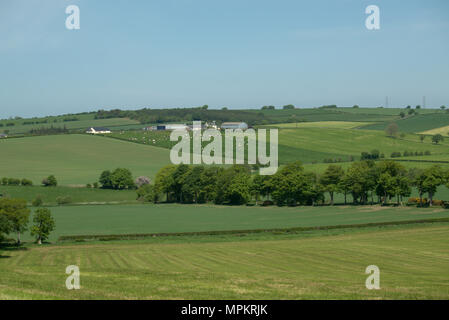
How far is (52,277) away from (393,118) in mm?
180675

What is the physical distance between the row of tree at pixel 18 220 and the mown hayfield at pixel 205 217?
213 cm

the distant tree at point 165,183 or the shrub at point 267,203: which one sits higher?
the distant tree at point 165,183

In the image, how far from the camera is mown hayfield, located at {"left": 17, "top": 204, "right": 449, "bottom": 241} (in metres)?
58.8

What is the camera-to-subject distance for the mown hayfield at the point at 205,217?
5884cm

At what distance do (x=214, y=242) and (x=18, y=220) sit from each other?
62.4 ft

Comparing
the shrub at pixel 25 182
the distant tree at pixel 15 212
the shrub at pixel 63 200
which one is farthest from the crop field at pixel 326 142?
the distant tree at pixel 15 212

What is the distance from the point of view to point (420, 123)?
171m

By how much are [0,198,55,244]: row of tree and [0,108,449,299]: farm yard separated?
4.55 ft

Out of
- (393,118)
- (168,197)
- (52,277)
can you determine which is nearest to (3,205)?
(52,277)

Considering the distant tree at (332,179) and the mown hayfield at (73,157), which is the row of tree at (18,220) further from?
the mown hayfield at (73,157)

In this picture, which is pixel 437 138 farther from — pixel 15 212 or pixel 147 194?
pixel 15 212

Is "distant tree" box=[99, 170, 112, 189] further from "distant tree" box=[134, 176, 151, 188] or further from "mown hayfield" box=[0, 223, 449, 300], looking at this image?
"mown hayfield" box=[0, 223, 449, 300]

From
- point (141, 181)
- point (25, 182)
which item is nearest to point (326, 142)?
point (141, 181)

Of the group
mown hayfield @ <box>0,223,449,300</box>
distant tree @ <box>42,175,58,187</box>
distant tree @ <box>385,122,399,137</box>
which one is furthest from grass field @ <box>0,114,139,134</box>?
mown hayfield @ <box>0,223,449,300</box>
